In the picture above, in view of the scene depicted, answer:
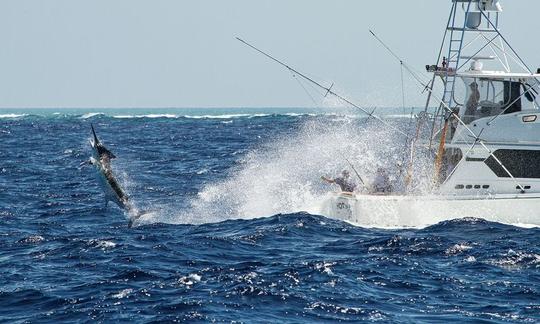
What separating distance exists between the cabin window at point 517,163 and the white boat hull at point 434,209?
660 mm

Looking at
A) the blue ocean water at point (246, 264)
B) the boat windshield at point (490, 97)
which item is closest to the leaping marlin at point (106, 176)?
the blue ocean water at point (246, 264)

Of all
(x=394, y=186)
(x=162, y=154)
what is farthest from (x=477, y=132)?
(x=162, y=154)

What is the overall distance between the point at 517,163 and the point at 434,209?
2.34m

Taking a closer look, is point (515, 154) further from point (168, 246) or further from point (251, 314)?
point (251, 314)

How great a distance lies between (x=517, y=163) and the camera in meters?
24.0

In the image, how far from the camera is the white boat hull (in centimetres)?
2345

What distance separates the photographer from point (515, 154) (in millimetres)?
23938

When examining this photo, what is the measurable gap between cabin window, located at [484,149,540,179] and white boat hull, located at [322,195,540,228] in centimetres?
66

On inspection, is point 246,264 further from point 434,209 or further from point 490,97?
point 490,97

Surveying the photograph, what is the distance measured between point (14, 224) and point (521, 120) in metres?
12.9

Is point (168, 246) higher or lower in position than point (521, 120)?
lower

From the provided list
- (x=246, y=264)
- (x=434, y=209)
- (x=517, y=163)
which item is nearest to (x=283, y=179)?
(x=434, y=209)

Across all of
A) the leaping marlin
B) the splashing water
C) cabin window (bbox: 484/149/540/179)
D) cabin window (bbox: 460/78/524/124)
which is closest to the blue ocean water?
the splashing water

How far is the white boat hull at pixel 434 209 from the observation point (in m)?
23.5
